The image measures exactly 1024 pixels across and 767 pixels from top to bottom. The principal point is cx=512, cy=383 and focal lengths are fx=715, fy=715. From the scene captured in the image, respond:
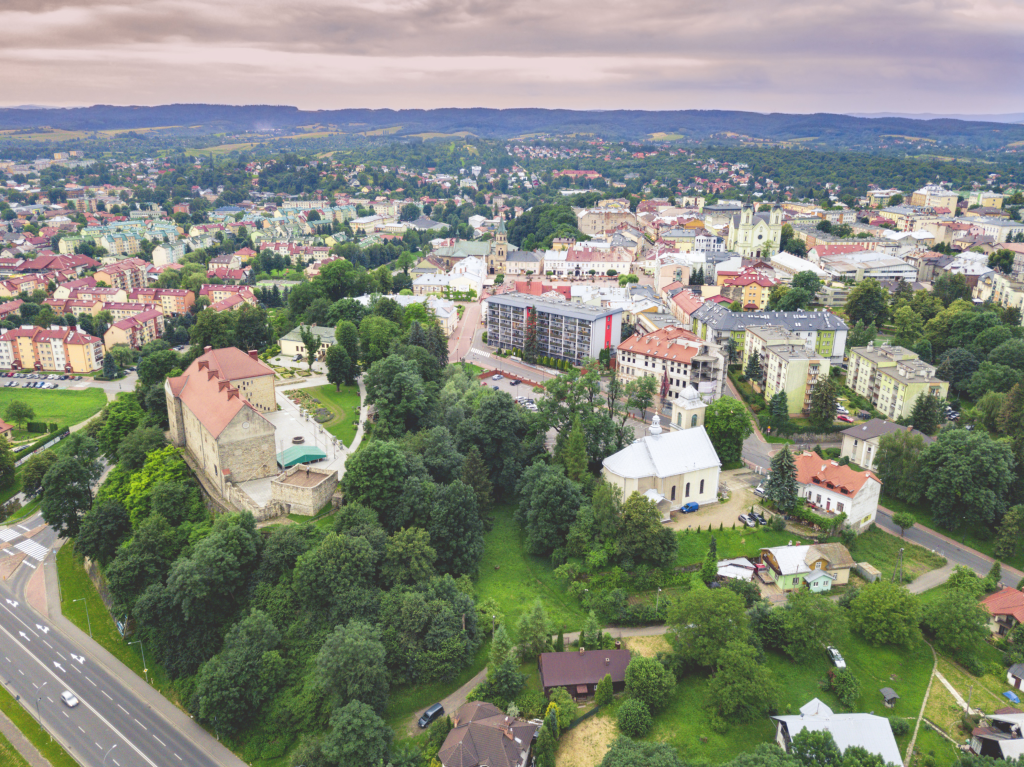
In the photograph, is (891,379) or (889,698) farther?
(891,379)

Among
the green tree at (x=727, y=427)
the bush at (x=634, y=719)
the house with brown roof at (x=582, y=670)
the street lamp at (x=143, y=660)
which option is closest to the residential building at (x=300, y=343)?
the street lamp at (x=143, y=660)

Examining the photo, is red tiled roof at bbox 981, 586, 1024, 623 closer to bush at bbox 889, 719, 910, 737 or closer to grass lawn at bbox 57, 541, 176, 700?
bush at bbox 889, 719, 910, 737

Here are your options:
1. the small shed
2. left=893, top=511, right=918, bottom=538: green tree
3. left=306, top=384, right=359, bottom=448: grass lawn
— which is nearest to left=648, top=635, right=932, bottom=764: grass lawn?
the small shed

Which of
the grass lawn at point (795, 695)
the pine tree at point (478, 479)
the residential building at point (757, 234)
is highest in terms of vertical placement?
the residential building at point (757, 234)

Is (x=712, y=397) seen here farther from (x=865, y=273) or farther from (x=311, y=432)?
(x=865, y=273)

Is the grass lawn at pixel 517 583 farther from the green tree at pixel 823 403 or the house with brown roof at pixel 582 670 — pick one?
the green tree at pixel 823 403

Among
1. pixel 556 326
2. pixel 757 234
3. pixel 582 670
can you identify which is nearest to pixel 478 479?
pixel 582 670

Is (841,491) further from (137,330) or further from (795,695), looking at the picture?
(137,330)
